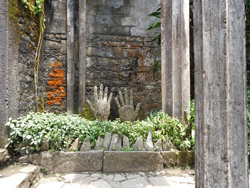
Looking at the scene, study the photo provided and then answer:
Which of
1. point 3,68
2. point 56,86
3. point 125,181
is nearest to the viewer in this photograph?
point 125,181

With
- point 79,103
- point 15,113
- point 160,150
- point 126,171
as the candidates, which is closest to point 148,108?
point 79,103

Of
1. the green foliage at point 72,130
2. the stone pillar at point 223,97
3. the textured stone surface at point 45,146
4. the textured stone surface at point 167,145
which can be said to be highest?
the stone pillar at point 223,97

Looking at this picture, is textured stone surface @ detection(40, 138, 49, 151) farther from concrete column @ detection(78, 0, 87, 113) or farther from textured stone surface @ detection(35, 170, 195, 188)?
concrete column @ detection(78, 0, 87, 113)

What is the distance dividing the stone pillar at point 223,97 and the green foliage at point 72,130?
1.48m

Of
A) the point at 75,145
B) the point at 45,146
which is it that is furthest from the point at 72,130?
the point at 45,146

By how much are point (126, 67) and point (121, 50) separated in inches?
19.5

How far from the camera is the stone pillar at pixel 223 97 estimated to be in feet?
2.55

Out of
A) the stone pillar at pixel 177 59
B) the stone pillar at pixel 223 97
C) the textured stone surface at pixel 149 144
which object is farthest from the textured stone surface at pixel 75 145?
the stone pillar at pixel 223 97

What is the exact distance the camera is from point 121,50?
4195 mm

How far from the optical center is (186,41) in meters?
2.59

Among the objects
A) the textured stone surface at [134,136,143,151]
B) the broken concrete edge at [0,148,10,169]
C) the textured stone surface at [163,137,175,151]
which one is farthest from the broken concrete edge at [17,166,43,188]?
the textured stone surface at [163,137,175,151]

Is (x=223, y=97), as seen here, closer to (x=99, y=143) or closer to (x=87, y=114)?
(x=99, y=143)

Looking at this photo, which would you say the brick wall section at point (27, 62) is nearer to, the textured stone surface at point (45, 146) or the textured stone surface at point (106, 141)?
the textured stone surface at point (45, 146)

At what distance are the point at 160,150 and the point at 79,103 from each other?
237 cm
